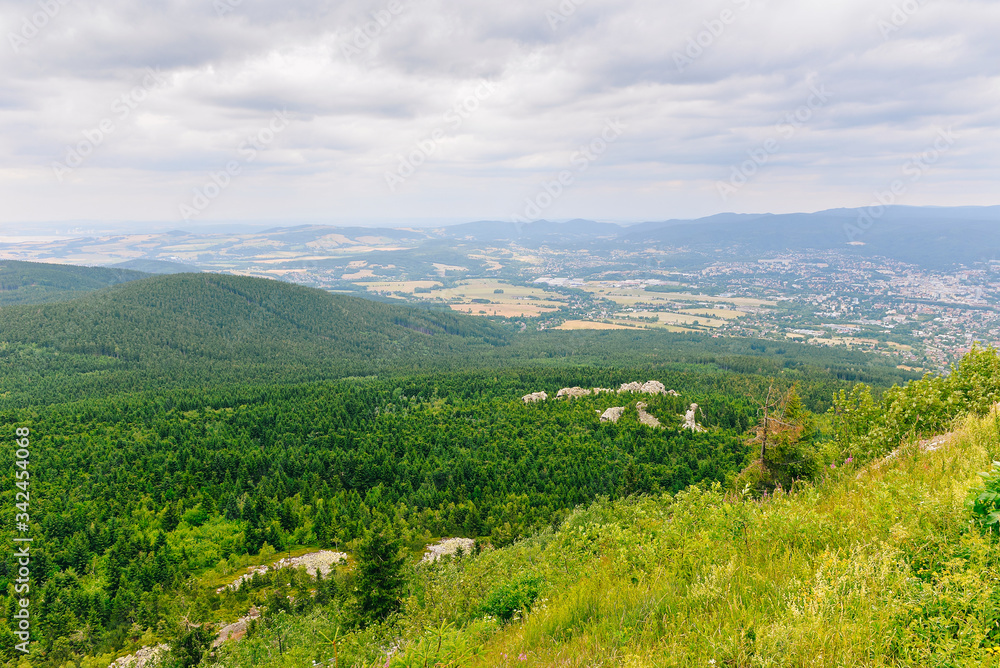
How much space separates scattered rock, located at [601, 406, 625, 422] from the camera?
81.6 metres

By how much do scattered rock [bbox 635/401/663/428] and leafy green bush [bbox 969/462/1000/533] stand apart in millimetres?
72760

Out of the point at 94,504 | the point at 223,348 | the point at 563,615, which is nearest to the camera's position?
the point at 563,615

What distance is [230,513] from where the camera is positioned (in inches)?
2158

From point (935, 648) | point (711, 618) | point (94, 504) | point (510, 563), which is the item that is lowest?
point (94, 504)

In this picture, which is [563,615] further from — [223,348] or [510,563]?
[223,348]

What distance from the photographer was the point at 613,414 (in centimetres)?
8300

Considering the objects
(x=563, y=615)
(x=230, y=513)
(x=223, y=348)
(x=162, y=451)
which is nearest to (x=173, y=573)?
(x=230, y=513)

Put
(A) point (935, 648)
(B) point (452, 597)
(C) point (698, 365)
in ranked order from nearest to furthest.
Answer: (A) point (935, 648) < (B) point (452, 597) < (C) point (698, 365)

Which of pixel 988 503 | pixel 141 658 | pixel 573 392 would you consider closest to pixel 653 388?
pixel 573 392

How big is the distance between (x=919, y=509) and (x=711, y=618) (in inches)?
191

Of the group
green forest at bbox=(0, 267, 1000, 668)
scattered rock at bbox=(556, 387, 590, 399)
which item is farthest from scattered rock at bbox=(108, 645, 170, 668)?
scattered rock at bbox=(556, 387, 590, 399)

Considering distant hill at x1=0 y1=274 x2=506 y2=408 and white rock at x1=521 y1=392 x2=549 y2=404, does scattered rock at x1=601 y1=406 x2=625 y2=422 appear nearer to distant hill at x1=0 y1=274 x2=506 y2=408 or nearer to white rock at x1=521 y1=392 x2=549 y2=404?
white rock at x1=521 y1=392 x2=549 y2=404

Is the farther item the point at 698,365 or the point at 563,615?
the point at 698,365

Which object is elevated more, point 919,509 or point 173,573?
point 919,509
